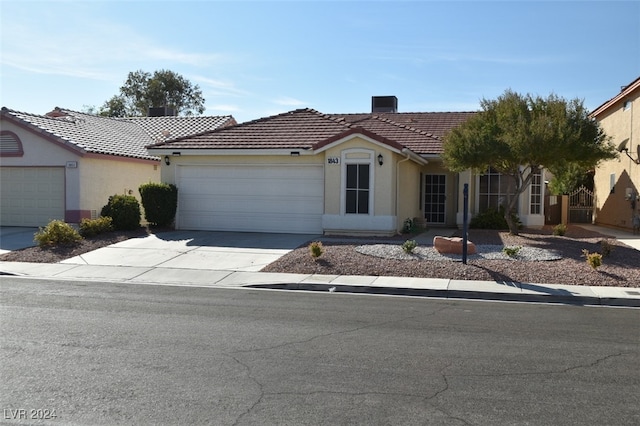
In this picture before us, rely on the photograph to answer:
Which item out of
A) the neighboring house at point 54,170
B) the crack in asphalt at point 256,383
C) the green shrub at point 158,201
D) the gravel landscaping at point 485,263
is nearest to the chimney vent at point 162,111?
the neighboring house at point 54,170

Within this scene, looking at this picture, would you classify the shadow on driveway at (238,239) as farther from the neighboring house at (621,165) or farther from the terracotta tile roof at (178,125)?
the neighboring house at (621,165)

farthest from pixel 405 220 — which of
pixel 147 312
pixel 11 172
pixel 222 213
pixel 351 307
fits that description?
pixel 11 172

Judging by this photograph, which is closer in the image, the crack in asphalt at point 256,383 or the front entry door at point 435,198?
the crack in asphalt at point 256,383

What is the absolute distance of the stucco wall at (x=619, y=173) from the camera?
22250mm

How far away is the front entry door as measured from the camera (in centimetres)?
2486

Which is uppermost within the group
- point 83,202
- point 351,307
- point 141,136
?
point 141,136

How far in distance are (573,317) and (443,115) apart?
2030cm

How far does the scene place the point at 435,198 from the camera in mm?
24969

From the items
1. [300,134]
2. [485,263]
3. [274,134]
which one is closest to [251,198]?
[274,134]

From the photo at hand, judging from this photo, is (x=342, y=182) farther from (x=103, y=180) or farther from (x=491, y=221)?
(x=103, y=180)

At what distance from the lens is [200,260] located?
52.1ft

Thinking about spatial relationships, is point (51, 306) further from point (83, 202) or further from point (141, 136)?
point (141, 136)

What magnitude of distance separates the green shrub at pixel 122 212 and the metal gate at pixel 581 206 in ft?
67.5

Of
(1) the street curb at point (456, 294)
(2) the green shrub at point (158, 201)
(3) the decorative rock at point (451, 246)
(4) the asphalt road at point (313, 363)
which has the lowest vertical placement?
(1) the street curb at point (456, 294)
